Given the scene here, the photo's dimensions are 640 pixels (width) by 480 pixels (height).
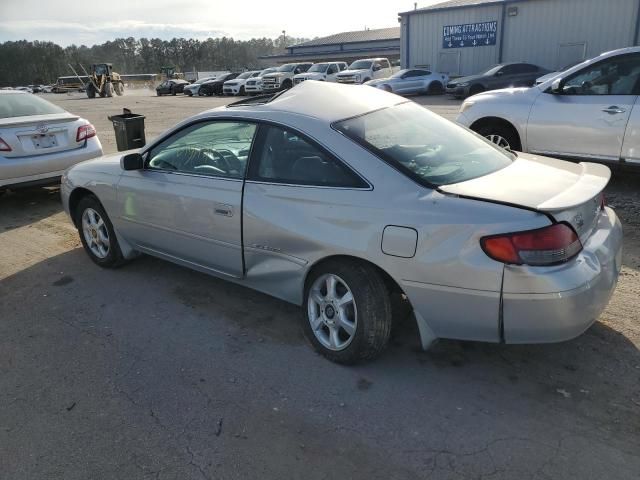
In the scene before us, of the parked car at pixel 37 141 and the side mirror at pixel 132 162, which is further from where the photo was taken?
the parked car at pixel 37 141

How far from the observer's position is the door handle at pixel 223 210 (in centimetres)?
353

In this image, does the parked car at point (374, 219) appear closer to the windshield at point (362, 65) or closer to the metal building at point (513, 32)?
the metal building at point (513, 32)

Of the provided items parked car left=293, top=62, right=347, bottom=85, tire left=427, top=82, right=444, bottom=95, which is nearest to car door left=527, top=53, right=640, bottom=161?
tire left=427, top=82, right=444, bottom=95

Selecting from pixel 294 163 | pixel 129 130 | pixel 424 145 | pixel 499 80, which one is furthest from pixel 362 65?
pixel 294 163

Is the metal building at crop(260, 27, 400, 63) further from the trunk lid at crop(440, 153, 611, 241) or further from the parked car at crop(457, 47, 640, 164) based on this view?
the trunk lid at crop(440, 153, 611, 241)

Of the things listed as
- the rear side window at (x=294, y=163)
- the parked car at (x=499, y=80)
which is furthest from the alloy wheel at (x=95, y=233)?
the parked car at (x=499, y=80)

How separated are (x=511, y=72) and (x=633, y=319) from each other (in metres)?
20.2

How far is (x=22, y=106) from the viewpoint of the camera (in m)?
7.23

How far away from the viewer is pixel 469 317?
106 inches

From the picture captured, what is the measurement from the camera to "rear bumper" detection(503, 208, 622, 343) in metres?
2.52

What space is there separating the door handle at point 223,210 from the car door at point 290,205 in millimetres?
137

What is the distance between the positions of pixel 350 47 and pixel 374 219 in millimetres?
56398

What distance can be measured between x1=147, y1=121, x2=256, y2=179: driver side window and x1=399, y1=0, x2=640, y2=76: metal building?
25460 mm

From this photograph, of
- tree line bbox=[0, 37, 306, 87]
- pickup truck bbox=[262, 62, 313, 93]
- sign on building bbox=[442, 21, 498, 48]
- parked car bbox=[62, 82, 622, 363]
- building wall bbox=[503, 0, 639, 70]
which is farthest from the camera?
tree line bbox=[0, 37, 306, 87]
